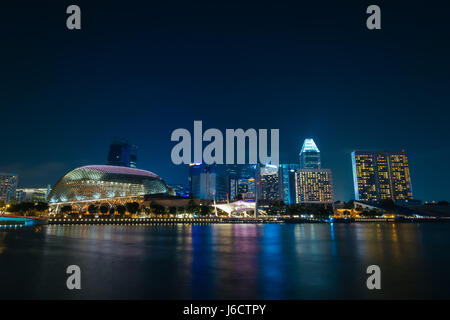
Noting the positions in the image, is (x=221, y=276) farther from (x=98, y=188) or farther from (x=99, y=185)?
(x=99, y=185)

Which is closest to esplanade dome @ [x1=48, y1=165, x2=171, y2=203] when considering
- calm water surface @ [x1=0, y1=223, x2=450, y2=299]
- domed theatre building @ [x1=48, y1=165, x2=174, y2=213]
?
domed theatre building @ [x1=48, y1=165, x2=174, y2=213]

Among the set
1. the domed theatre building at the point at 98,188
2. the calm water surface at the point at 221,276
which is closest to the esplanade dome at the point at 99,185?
the domed theatre building at the point at 98,188

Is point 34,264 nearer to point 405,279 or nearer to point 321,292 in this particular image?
point 321,292

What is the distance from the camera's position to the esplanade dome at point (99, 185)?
439ft

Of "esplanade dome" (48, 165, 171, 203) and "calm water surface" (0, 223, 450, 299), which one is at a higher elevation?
"esplanade dome" (48, 165, 171, 203)

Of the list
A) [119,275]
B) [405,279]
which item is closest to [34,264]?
[119,275]

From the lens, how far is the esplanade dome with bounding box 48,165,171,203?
13388cm

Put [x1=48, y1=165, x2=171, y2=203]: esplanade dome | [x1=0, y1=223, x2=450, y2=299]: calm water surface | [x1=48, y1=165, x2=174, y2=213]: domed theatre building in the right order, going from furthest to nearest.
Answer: [x1=48, y1=165, x2=171, y2=203]: esplanade dome
[x1=48, y1=165, x2=174, y2=213]: domed theatre building
[x1=0, y1=223, x2=450, y2=299]: calm water surface

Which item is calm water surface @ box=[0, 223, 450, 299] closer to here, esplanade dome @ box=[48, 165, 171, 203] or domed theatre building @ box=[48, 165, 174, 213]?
domed theatre building @ box=[48, 165, 174, 213]

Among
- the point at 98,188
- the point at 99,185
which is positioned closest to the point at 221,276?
the point at 98,188

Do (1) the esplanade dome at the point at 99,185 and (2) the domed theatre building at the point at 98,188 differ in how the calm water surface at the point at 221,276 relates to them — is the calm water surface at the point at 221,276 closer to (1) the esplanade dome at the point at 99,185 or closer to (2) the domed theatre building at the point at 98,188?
(2) the domed theatre building at the point at 98,188

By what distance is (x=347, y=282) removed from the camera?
15992mm

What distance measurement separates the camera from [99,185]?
454 ft
